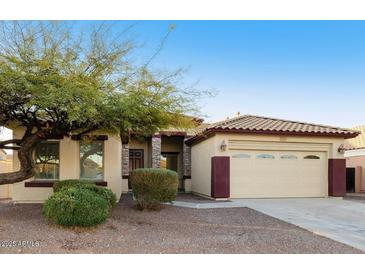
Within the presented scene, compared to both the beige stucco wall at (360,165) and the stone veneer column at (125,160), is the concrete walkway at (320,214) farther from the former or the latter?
the beige stucco wall at (360,165)

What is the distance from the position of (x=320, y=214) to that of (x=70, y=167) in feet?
30.9

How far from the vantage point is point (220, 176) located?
48.2 feet

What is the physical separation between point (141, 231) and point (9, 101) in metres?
4.63

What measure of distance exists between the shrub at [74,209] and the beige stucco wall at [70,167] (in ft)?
17.7

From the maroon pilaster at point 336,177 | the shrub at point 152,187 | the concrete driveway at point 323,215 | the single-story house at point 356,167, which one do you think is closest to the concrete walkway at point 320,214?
the concrete driveway at point 323,215

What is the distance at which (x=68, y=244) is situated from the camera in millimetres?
6547

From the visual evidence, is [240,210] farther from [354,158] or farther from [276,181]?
[354,158]

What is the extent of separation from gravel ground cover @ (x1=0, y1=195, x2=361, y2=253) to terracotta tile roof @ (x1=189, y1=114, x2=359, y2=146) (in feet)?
18.2

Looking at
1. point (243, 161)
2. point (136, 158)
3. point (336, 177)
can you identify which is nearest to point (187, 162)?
point (136, 158)

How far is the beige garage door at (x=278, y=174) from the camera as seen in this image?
15161mm

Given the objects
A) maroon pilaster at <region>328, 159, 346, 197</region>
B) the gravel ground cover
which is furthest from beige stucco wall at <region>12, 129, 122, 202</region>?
maroon pilaster at <region>328, 159, 346, 197</region>

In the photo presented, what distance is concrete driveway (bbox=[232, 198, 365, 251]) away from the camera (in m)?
8.14

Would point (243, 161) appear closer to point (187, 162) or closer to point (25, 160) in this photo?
point (187, 162)

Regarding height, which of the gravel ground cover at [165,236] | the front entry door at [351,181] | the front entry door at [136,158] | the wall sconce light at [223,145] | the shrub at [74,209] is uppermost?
the wall sconce light at [223,145]
